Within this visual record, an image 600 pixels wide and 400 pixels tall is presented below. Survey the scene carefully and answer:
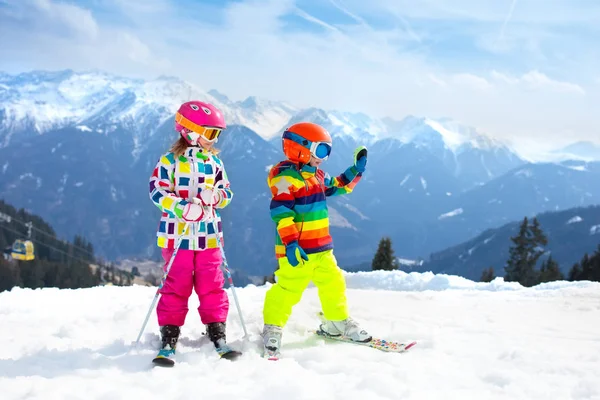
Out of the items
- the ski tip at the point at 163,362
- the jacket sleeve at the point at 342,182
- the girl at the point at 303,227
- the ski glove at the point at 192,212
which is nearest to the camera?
the ski tip at the point at 163,362

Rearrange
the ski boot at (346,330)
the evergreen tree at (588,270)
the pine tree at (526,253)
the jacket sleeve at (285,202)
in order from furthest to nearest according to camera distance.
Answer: the pine tree at (526,253), the evergreen tree at (588,270), the ski boot at (346,330), the jacket sleeve at (285,202)

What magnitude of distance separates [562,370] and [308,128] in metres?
3.47

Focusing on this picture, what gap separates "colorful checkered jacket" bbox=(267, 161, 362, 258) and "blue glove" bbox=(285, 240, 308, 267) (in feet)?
0.27

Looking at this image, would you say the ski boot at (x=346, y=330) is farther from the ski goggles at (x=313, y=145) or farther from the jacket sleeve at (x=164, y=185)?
the jacket sleeve at (x=164, y=185)

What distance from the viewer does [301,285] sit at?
5.74 metres

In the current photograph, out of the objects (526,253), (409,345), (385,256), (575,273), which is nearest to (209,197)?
(409,345)

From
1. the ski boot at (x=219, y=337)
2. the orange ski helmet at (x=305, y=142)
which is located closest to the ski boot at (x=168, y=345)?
the ski boot at (x=219, y=337)

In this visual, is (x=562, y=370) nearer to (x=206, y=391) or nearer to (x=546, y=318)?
(x=546, y=318)

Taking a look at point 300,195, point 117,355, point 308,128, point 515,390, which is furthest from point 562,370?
point 117,355

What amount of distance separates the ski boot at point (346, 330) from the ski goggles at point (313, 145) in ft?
6.21

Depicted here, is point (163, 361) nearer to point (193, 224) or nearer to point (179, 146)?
point (193, 224)

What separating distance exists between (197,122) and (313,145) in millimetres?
1254

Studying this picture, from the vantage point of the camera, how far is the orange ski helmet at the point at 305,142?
18.5ft

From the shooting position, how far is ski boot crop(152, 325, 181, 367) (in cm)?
477
